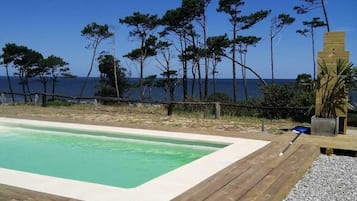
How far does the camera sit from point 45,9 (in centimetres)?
2619

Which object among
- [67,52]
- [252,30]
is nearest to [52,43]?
[67,52]

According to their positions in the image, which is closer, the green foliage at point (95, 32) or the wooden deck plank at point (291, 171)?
the wooden deck plank at point (291, 171)

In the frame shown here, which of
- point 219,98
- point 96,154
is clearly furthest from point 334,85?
point 219,98

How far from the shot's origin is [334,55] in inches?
265

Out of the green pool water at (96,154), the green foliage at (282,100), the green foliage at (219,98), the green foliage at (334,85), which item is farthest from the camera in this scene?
the green foliage at (219,98)

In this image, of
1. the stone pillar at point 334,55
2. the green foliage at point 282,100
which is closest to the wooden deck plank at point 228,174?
the stone pillar at point 334,55

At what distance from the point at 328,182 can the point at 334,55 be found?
335cm

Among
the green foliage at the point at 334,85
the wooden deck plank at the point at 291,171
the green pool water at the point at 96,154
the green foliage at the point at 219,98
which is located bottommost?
the green pool water at the point at 96,154

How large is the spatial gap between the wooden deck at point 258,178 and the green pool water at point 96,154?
1314 millimetres

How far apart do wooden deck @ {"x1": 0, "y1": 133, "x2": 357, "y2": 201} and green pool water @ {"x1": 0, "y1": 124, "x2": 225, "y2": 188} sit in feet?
4.31

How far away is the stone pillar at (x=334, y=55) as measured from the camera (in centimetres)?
668

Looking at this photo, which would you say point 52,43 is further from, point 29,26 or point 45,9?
point 45,9

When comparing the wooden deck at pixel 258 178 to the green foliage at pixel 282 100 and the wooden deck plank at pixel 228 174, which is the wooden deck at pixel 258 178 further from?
the green foliage at pixel 282 100

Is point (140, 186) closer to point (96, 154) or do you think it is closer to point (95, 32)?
point (96, 154)
